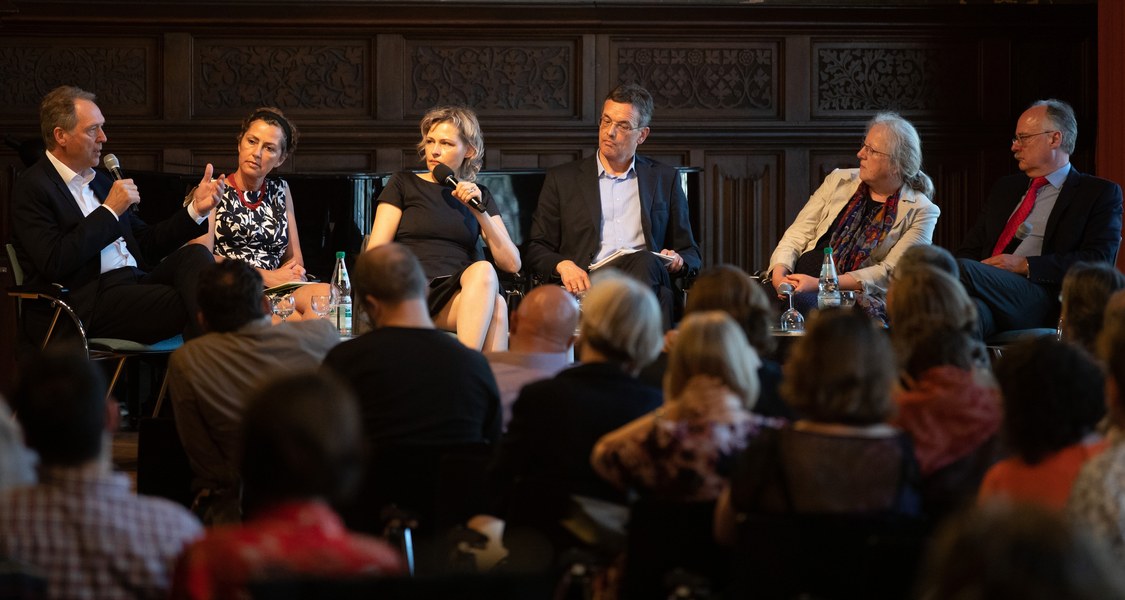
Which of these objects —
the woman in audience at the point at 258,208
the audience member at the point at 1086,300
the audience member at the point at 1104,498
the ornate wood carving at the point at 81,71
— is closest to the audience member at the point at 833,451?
the audience member at the point at 1104,498

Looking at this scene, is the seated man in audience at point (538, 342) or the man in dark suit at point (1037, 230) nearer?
the seated man in audience at point (538, 342)

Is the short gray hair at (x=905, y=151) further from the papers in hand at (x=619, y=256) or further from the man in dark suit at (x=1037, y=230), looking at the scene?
the papers in hand at (x=619, y=256)

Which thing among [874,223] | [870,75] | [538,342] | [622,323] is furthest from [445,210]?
[622,323]

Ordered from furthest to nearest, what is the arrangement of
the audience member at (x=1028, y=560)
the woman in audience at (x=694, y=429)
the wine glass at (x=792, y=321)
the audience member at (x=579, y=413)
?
the wine glass at (x=792, y=321), the audience member at (x=579, y=413), the woman in audience at (x=694, y=429), the audience member at (x=1028, y=560)

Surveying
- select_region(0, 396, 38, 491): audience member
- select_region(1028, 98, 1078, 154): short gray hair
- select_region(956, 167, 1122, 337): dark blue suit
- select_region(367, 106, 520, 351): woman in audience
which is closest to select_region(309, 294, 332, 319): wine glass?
select_region(367, 106, 520, 351): woman in audience

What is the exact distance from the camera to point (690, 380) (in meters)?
2.37

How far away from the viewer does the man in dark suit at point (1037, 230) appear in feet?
16.6

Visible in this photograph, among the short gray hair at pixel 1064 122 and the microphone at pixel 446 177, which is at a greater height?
the short gray hair at pixel 1064 122

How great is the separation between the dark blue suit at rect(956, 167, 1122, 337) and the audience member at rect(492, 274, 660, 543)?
270 cm

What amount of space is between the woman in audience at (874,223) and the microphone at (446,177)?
4.07ft

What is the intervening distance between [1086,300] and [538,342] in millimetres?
1386

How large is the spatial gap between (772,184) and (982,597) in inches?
226

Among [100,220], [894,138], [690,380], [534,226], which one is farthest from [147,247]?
[690,380]

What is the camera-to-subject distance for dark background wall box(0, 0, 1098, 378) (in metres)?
6.52
